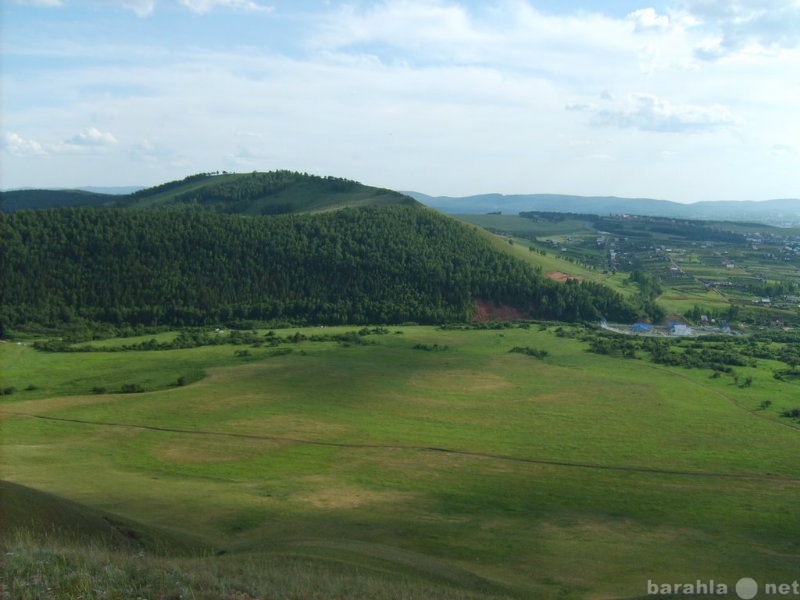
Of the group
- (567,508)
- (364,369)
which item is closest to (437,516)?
(567,508)

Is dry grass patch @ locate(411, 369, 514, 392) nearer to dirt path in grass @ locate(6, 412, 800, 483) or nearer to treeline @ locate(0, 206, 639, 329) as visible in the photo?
dirt path in grass @ locate(6, 412, 800, 483)

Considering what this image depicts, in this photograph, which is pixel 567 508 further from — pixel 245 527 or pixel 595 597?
pixel 245 527

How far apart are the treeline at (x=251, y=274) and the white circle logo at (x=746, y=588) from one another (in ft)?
295

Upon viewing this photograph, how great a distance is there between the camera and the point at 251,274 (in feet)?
424

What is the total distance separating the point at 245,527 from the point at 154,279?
305 ft

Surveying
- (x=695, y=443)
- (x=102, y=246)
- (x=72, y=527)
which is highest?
(x=102, y=246)

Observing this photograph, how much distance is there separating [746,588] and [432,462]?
24.6 m

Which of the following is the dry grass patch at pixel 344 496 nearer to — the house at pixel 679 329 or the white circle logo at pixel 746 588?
the white circle logo at pixel 746 588

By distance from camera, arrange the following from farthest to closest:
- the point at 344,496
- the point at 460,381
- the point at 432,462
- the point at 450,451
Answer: the point at 460,381 < the point at 450,451 < the point at 432,462 < the point at 344,496

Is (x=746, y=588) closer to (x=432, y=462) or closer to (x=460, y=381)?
(x=432, y=462)

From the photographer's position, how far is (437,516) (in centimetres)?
4016

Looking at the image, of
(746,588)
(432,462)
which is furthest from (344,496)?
(746,588)

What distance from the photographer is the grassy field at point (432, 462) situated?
33.6 meters

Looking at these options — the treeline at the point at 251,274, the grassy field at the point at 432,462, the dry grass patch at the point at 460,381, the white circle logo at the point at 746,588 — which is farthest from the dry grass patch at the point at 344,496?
the treeline at the point at 251,274
